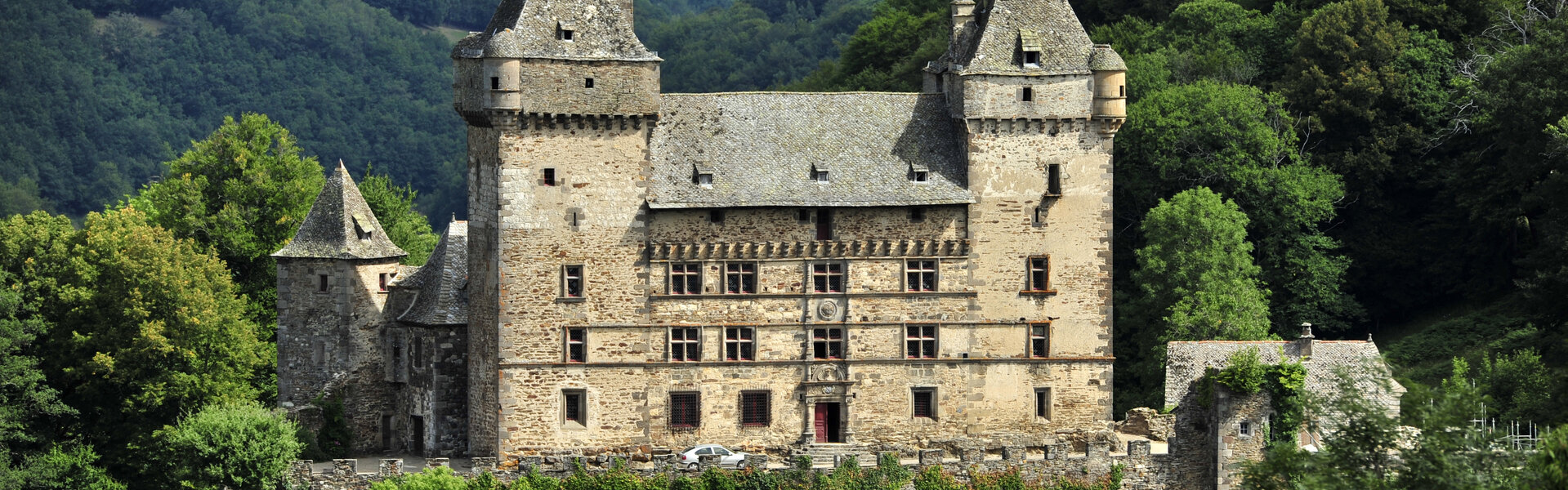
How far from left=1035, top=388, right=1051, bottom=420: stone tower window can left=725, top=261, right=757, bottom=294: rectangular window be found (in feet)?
26.9

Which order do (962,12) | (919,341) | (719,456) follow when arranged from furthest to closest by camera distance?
(962,12) → (919,341) → (719,456)

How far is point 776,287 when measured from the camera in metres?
70.4

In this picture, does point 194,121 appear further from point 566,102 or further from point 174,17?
point 566,102

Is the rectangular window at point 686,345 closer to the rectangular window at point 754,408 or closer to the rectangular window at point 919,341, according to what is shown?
the rectangular window at point 754,408

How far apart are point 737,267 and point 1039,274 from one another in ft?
26.8

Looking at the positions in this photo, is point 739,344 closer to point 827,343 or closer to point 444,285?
point 827,343

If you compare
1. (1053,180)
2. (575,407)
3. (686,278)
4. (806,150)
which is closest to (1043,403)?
(1053,180)

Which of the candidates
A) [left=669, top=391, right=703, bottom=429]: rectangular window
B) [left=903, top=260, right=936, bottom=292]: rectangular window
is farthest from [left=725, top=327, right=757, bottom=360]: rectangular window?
[left=903, top=260, right=936, bottom=292]: rectangular window

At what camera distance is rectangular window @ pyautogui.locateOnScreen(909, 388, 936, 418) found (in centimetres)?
7119

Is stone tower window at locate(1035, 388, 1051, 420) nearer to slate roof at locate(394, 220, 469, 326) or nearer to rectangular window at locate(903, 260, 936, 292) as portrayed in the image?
rectangular window at locate(903, 260, 936, 292)

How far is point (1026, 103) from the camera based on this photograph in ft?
232

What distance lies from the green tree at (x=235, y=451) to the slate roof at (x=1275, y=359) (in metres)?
23.8

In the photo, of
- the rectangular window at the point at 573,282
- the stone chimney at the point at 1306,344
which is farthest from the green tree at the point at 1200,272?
the rectangular window at the point at 573,282

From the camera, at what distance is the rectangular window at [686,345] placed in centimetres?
7000
